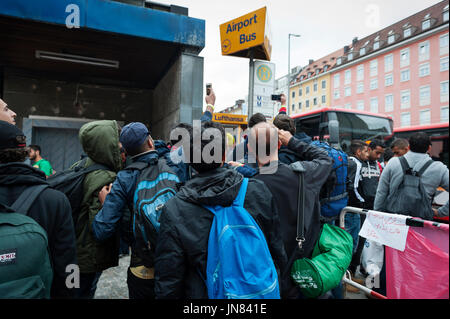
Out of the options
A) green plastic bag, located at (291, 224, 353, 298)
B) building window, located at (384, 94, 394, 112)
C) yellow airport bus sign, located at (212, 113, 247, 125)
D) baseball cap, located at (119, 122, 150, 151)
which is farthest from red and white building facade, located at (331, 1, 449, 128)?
baseball cap, located at (119, 122, 150, 151)

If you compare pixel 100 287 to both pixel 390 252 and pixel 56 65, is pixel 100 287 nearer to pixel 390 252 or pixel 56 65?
pixel 390 252

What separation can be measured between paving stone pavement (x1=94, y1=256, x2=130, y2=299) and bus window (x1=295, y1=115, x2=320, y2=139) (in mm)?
7915

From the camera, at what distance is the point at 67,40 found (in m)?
5.91

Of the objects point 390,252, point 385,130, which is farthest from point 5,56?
point 385,130

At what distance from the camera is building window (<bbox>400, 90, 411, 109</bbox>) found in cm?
3455

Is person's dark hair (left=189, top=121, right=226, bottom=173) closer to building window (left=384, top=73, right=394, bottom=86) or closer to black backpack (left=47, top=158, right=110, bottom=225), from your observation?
black backpack (left=47, top=158, right=110, bottom=225)

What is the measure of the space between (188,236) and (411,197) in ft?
8.69

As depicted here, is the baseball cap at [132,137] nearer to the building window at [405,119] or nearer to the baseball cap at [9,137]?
the baseball cap at [9,137]

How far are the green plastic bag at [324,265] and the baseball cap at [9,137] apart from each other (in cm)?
198

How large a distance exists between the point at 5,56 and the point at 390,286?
8.95m

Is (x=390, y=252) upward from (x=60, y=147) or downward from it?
downward

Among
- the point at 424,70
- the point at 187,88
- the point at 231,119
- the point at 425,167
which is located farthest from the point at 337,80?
the point at 425,167

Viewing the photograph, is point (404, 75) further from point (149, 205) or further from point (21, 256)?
point (21, 256)

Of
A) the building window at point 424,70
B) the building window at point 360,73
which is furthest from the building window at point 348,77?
the building window at point 424,70
